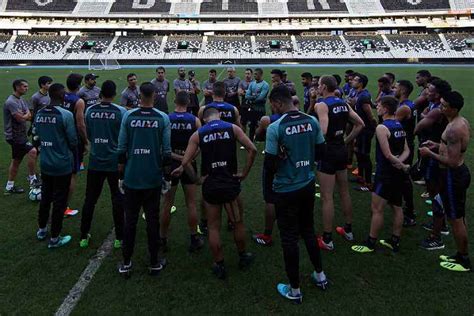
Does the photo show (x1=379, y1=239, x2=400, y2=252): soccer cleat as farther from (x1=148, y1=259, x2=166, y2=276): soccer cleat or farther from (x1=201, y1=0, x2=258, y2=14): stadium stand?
(x1=201, y1=0, x2=258, y2=14): stadium stand

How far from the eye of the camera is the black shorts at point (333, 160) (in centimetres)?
544

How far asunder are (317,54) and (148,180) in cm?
5314

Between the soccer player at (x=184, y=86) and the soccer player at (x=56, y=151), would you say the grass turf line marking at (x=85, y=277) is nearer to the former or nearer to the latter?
the soccer player at (x=56, y=151)

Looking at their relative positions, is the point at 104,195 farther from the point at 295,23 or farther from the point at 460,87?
the point at 295,23

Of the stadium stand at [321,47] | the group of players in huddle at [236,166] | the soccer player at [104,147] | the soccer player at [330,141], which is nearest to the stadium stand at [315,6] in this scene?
the stadium stand at [321,47]

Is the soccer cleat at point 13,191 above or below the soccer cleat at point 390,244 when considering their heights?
above

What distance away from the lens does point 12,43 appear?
181ft

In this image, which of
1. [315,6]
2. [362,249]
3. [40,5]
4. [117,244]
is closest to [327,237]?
[362,249]

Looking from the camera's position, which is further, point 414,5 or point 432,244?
point 414,5

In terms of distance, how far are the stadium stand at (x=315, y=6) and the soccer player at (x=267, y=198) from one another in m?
63.5

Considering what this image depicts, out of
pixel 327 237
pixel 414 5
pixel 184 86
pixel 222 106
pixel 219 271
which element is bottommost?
pixel 219 271

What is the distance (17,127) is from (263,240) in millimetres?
5541

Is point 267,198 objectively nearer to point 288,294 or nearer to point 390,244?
point 288,294

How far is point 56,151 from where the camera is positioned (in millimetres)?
5363
